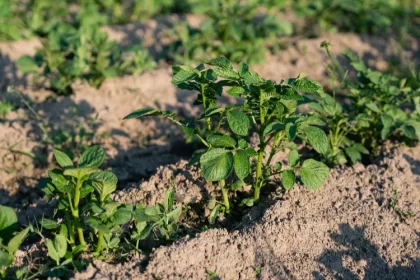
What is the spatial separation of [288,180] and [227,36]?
2.17m

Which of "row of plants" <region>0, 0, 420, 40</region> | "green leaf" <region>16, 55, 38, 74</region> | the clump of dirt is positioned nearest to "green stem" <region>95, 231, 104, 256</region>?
the clump of dirt

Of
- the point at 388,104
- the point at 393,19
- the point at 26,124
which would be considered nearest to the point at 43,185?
the point at 26,124

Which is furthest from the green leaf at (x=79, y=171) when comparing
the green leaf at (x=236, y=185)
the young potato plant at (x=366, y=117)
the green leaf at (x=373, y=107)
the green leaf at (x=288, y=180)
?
the green leaf at (x=373, y=107)

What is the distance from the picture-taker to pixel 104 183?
254 centimetres

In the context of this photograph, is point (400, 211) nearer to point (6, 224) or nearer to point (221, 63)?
point (221, 63)

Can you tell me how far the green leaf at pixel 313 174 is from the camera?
110 inches

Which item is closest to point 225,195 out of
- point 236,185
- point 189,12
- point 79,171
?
point 236,185

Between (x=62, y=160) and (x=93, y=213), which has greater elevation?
(x=62, y=160)

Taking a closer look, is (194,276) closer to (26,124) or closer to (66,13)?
(26,124)

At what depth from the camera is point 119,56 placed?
A: 418 centimetres

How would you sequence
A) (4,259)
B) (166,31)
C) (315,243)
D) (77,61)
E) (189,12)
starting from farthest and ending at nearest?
(189,12) < (166,31) < (77,61) < (315,243) < (4,259)

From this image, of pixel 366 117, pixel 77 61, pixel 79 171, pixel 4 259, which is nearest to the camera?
pixel 4 259

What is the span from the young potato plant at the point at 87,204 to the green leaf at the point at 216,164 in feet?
1.25

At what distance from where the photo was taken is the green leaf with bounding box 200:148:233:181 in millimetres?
2619
